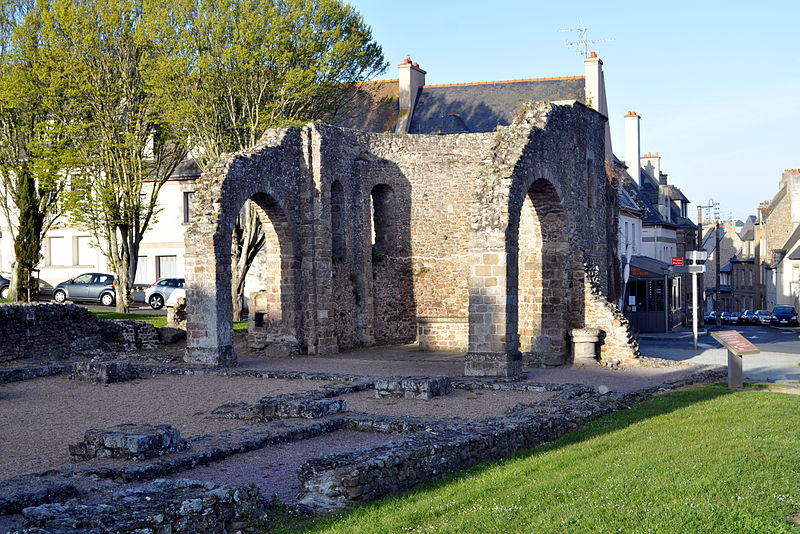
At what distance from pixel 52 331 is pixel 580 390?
38.1 ft

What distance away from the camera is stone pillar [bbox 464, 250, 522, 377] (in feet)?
47.5

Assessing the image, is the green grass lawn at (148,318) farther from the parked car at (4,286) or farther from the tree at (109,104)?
the parked car at (4,286)

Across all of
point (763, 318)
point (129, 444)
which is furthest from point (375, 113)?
point (129, 444)

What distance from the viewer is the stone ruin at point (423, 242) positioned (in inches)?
590

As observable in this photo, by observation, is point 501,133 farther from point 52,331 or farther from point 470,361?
point 52,331

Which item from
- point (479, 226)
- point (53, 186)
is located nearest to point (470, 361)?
point (479, 226)

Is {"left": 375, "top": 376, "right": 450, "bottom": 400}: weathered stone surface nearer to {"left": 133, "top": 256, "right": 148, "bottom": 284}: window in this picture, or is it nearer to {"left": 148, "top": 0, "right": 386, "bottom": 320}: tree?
{"left": 148, "top": 0, "right": 386, "bottom": 320}: tree

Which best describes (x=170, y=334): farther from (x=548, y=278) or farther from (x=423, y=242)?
(x=548, y=278)

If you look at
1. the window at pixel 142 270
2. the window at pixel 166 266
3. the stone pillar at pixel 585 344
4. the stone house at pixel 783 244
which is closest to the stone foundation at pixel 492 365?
the stone pillar at pixel 585 344

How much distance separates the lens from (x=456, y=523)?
573 centimetres

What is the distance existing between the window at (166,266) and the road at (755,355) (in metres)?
18.2

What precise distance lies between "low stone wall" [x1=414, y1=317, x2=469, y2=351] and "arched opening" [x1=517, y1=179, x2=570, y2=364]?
2873 millimetres

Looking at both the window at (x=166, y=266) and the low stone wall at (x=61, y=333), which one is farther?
the window at (x=166, y=266)

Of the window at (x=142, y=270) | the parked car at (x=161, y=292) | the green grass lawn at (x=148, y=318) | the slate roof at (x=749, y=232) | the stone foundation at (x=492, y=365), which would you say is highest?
the slate roof at (x=749, y=232)
